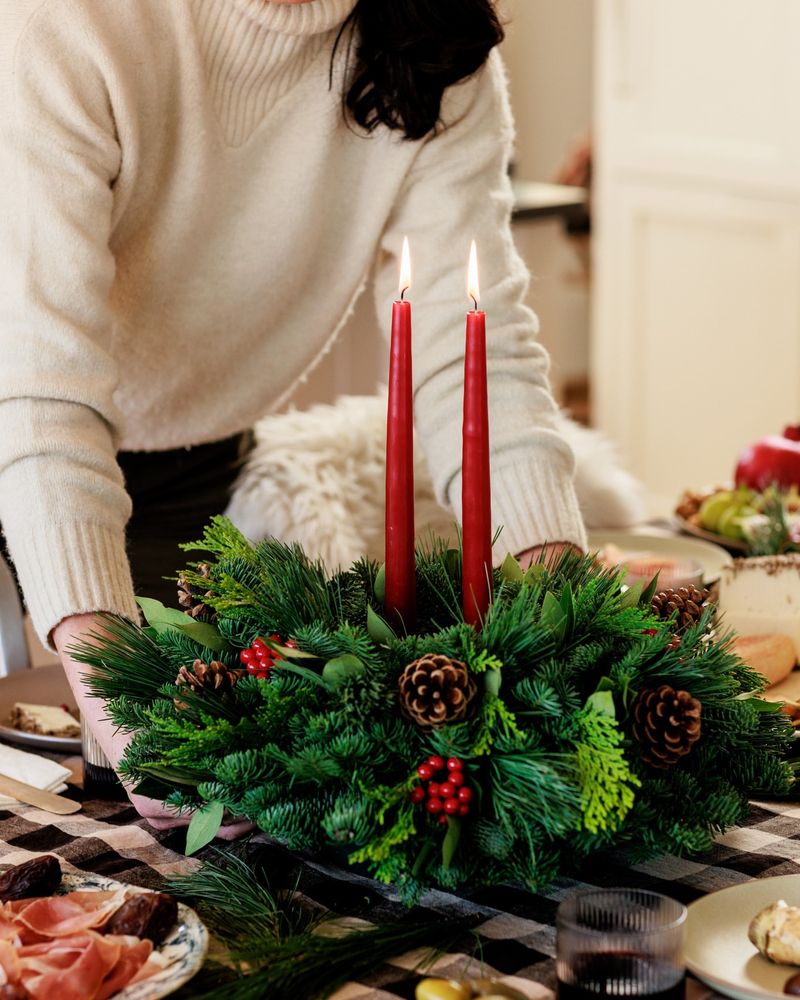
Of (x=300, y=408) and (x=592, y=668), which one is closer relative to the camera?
(x=592, y=668)

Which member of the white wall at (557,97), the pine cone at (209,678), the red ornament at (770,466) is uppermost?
the white wall at (557,97)

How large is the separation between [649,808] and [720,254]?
358 cm

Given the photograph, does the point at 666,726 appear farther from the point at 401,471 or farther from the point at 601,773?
the point at 401,471

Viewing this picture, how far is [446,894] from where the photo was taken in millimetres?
699

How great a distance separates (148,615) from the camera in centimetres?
75

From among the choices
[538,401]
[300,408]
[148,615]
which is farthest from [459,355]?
[300,408]

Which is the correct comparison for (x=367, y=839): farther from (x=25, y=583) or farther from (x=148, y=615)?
(x=25, y=583)

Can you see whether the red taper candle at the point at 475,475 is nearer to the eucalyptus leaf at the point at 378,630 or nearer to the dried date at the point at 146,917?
the eucalyptus leaf at the point at 378,630

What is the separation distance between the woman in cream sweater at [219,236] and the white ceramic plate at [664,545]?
0.24 metres

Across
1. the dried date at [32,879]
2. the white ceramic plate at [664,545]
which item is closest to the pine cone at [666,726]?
the dried date at [32,879]

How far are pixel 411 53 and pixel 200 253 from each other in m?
0.28

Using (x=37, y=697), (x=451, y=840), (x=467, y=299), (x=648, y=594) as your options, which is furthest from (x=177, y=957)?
(x=467, y=299)

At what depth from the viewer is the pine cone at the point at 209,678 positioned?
0.69 m

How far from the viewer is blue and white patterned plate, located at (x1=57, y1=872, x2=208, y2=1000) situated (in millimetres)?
577
